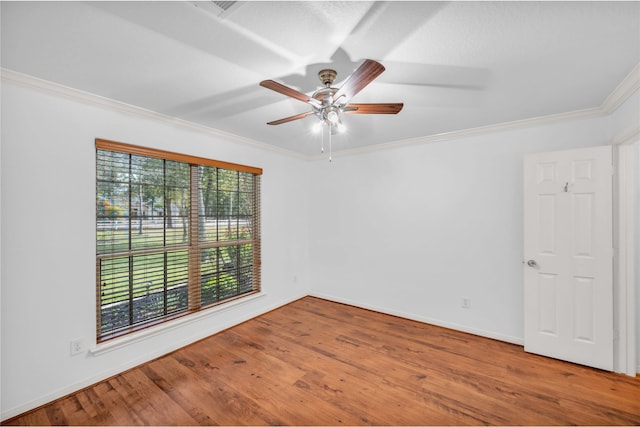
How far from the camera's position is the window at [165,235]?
243 centimetres

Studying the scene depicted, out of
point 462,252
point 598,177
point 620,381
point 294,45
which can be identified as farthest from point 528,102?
point 620,381

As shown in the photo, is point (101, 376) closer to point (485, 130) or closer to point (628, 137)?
point (485, 130)

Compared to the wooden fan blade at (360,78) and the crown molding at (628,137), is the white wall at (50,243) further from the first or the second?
the crown molding at (628,137)

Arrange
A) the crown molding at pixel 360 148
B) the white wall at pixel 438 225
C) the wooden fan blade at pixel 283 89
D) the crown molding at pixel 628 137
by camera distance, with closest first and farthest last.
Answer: the wooden fan blade at pixel 283 89 < the crown molding at pixel 360 148 < the crown molding at pixel 628 137 < the white wall at pixel 438 225

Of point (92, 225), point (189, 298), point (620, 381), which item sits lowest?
point (620, 381)

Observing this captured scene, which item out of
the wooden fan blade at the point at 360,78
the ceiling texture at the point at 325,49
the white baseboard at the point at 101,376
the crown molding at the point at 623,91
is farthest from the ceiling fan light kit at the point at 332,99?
the white baseboard at the point at 101,376

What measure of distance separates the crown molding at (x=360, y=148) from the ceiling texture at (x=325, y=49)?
80 millimetres

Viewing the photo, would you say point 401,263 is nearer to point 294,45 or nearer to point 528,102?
point 528,102

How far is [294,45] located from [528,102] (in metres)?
2.21

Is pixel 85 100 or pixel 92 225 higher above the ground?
pixel 85 100

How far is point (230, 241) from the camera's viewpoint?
11.5 ft

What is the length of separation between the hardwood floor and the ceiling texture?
2.46 metres

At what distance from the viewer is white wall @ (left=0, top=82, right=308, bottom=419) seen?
1.90 m

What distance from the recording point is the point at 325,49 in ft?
5.32
